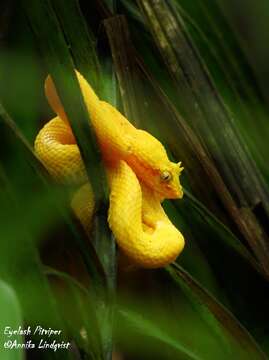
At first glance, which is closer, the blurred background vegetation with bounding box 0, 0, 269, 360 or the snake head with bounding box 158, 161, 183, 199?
the blurred background vegetation with bounding box 0, 0, 269, 360

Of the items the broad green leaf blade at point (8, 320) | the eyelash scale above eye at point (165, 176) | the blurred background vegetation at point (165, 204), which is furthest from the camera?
the eyelash scale above eye at point (165, 176)

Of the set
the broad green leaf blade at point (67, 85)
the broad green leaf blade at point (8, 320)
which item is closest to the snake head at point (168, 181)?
the broad green leaf blade at point (67, 85)

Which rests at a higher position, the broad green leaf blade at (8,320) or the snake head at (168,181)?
the broad green leaf blade at (8,320)

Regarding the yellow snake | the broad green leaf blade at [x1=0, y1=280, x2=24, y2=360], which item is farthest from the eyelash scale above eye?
the broad green leaf blade at [x1=0, y1=280, x2=24, y2=360]

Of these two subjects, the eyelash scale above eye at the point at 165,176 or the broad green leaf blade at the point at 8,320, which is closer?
the broad green leaf blade at the point at 8,320

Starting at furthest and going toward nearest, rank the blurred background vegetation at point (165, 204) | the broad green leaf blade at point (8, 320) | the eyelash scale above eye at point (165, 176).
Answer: the eyelash scale above eye at point (165, 176), the blurred background vegetation at point (165, 204), the broad green leaf blade at point (8, 320)

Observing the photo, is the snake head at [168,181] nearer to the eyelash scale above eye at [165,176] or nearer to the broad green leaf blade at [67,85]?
the eyelash scale above eye at [165,176]

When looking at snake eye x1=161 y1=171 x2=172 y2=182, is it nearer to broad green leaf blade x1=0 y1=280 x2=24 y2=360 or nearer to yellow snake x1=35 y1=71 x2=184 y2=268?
yellow snake x1=35 y1=71 x2=184 y2=268
